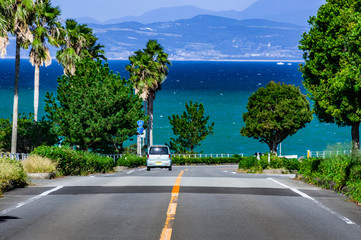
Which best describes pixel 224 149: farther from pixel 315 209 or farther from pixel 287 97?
pixel 315 209

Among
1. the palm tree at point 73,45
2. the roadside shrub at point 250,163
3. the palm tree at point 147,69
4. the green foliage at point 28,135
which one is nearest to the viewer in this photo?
the roadside shrub at point 250,163

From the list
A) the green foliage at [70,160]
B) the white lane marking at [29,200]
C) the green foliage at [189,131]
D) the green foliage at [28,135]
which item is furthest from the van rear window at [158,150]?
the green foliage at [189,131]

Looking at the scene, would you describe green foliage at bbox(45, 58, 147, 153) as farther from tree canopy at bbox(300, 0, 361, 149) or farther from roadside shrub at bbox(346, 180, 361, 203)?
roadside shrub at bbox(346, 180, 361, 203)

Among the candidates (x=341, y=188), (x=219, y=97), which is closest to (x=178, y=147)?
(x=341, y=188)

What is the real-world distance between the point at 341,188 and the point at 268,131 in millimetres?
62255

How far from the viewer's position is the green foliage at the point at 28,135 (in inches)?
1563

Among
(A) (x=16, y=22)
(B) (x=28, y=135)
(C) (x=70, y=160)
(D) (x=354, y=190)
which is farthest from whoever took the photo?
(B) (x=28, y=135)

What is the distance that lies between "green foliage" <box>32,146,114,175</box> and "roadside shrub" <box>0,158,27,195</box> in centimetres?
508

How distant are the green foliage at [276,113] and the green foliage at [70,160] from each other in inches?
1998

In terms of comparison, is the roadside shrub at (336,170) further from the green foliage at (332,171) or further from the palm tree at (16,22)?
the palm tree at (16,22)

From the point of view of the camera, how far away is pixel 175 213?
10.6 m

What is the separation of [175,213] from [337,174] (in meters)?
7.05

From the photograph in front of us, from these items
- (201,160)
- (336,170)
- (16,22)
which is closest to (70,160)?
(16,22)

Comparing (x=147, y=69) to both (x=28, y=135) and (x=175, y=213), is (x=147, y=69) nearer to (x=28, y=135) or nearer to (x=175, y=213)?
(x=28, y=135)
